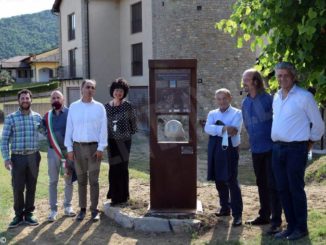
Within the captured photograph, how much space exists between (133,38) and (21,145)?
19834 mm

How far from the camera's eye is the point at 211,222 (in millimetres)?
6027

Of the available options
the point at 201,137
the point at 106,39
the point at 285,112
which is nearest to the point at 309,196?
the point at 285,112

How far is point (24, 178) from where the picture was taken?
20.8ft

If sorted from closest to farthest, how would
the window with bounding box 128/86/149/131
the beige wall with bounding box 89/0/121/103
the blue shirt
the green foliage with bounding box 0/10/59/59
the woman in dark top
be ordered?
the blue shirt < the woman in dark top < the window with bounding box 128/86/149/131 < the beige wall with bounding box 89/0/121/103 < the green foliage with bounding box 0/10/59/59

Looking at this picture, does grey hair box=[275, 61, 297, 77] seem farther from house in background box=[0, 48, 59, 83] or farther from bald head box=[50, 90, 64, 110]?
house in background box=[0, 48, 59, 83]

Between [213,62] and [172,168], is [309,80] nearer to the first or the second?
[172,168]

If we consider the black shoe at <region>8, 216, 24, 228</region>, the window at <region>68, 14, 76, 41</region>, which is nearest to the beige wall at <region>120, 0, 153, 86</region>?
the window at <region>68, 14, 76, 41</region>

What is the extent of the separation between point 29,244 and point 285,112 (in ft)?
11.2

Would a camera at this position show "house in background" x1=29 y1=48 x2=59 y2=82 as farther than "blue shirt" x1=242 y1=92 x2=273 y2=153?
Yes

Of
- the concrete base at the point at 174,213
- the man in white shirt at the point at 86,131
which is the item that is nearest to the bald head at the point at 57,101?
the man in white shirt at the point at 86,131

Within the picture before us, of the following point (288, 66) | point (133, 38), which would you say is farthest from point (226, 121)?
point (133, 38)

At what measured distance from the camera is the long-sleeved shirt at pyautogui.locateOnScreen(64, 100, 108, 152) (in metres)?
6.19

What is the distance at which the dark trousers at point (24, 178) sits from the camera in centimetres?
625

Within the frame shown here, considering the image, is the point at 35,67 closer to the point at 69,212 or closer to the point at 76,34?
the point at 76,34
